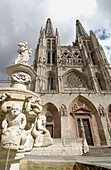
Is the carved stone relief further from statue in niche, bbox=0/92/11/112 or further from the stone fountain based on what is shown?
statue in niche, bbox=0/92/11/112

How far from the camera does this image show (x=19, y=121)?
6.74 feet

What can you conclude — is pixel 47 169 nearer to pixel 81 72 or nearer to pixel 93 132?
pixel 93 132

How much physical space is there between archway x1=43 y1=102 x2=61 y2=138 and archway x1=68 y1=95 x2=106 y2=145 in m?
1.76

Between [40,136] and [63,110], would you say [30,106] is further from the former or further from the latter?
[63,110]

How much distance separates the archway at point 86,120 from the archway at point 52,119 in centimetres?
176

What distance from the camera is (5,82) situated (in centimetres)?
2270

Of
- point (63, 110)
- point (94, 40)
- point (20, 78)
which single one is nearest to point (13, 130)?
point (20, 78)

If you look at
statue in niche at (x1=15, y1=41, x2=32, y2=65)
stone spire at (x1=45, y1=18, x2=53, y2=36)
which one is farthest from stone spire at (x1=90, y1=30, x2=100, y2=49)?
statue in niche at (x1=15, y1=41, x2=32, y2=65)

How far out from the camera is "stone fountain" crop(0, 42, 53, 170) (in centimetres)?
181

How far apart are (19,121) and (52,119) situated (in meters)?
12.3

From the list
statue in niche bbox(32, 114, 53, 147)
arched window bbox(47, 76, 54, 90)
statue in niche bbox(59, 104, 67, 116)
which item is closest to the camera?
statue in niche bbox(32, 114, 53, 147)

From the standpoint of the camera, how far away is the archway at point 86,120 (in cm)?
1250

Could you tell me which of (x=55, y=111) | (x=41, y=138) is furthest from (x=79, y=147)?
(x=55, y=111)

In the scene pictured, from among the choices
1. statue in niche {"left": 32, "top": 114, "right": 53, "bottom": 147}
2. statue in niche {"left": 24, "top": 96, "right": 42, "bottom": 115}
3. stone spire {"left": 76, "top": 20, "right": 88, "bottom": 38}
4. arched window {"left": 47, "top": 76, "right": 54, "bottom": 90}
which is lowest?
statue in niche {"left": 32, "top": 114, "right": 53, "bottom": 147}
